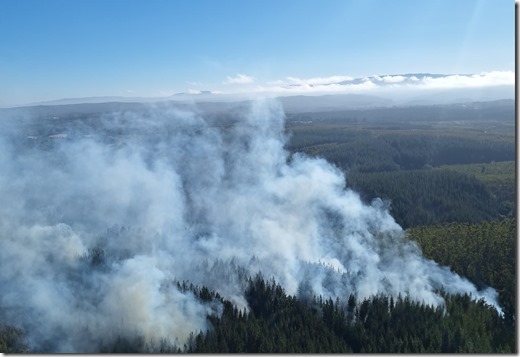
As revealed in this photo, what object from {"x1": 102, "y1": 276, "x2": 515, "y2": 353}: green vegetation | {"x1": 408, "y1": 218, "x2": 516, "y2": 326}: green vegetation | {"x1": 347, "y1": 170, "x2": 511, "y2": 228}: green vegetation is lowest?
{"x1": 347, "y1": 170, "x2": 511, "y2": 228}: green vegetation

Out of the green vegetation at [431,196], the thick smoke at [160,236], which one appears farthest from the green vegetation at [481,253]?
the green vegetation at [431,196]

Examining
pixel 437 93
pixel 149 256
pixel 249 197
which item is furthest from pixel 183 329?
pixel 437 93

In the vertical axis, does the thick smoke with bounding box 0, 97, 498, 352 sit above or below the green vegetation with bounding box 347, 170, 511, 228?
above

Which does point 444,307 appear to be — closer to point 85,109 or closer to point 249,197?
point 249,197

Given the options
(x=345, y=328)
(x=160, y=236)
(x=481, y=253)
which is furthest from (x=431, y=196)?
(x=345, y=328)

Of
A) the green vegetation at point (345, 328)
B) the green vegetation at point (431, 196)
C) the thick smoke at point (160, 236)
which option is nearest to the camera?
the green vegetation at point (345, 328)

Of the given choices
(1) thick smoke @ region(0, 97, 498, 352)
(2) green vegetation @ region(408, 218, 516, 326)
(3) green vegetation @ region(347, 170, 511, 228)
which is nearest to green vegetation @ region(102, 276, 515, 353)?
(1) thick smoke @ region(0, 97, 498, 352)

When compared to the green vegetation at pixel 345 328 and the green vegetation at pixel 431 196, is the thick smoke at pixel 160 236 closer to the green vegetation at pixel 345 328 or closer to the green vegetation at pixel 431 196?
the green vegetation at pixel 345 328

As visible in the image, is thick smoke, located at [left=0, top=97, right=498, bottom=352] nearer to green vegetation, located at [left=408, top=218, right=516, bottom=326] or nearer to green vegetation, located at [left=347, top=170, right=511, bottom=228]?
green vegetation, located at [left=408, top=218, right=516, bottom=326]

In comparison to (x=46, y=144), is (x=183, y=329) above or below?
below
